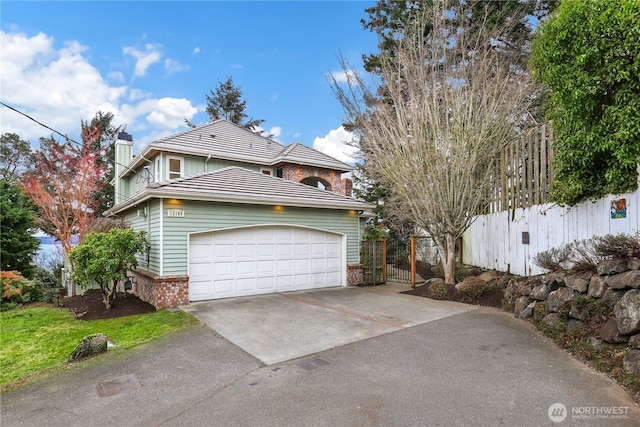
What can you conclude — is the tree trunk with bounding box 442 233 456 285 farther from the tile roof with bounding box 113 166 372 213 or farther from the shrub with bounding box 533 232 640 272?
the tile roof with bounding box 113 166 372 213

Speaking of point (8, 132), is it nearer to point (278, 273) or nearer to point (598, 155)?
point (278, 273)

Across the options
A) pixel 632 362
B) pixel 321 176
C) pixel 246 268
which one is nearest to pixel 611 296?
pixel 632 362

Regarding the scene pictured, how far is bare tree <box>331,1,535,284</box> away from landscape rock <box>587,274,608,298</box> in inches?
169

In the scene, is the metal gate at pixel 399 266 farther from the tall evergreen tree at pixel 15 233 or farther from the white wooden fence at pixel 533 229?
the tall evergreen tree at pixel 15 233

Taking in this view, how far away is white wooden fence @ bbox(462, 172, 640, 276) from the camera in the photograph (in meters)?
6.33

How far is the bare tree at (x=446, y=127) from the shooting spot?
927 centimetres

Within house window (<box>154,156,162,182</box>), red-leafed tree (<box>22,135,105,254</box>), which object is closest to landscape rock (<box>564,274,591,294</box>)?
house window (<box>154,156,162,182</box>)

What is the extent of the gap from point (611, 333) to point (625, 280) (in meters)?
0.80

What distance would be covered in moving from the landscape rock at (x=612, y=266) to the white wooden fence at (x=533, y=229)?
1162mm

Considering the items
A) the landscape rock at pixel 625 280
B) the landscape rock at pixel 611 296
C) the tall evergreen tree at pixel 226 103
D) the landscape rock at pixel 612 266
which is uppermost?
the tall evergreen tree at pixel 226 103

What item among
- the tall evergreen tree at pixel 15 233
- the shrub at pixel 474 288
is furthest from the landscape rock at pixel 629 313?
the tall evergreen tree at pixel 15 233

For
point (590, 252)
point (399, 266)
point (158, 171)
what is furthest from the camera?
point (399, 266)

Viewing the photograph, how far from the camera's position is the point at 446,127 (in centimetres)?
948

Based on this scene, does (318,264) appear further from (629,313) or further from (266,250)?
(629,313)
